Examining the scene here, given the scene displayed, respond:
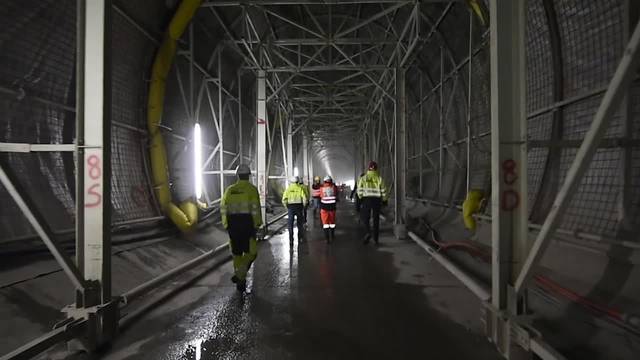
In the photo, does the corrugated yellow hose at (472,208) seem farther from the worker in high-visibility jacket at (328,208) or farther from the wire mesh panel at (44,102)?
the wire mesh panel at (44,102)

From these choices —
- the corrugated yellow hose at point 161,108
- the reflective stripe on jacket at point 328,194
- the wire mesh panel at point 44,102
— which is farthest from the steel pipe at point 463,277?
the wire mesh panel at point 44,102

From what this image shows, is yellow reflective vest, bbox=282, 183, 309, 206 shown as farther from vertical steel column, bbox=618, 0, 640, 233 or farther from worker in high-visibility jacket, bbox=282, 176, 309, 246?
vertical steel column, bbox=618, 0, 640, 233

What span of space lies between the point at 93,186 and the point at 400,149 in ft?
25.6

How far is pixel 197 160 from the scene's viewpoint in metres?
9.89

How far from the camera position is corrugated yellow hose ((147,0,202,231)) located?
7.50 m

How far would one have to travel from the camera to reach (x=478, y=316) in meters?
3.93

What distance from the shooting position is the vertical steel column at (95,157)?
3.41 metres

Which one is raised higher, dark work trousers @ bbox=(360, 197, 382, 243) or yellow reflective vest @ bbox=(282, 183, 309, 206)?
yellow reflective vest @ bbox=(282, 183, 309, 206)

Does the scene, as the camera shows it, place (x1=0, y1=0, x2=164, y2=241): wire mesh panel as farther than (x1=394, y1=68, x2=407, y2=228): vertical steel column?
No

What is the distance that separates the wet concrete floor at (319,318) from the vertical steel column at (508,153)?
0.74 m


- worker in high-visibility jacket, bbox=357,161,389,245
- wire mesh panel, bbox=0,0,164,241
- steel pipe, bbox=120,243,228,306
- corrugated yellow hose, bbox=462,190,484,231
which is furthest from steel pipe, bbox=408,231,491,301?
wire mesh panel, bbox=0,0,164,241

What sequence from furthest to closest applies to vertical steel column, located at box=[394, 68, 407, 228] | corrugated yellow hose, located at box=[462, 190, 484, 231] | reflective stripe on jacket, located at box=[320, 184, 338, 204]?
vertical steel column, located at box=[394, 68, 407, 228] < reflective stripe on jacket, located at box=[320, 184, 338, 204] < corrugated yellow hose, located at box=[462, 190, 484, 231]

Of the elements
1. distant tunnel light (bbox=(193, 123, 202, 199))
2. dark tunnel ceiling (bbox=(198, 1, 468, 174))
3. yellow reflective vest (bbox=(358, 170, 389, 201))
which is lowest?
yellow reflective vest (bbox=(358, 170, 389, 201))

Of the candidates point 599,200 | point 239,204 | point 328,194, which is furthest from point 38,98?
point 599,200
